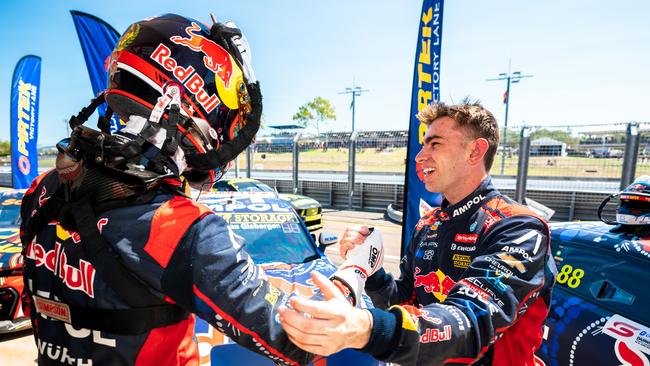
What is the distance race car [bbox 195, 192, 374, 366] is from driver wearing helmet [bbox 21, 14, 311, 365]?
108 centimetres

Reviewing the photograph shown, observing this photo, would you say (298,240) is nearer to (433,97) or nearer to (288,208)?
(288,208)

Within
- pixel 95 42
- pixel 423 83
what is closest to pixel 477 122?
pixel 423 83

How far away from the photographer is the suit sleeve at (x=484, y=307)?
972 millimetres

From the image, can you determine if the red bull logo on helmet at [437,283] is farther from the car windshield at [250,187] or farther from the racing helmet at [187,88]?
the car windshield at [250,187]

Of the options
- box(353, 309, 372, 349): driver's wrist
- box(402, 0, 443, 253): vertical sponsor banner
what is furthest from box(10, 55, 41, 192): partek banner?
box(353, 309, 372, 349): driver's wrist

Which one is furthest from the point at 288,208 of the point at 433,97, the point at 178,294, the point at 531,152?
the point at 531,152

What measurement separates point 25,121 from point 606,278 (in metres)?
11.0

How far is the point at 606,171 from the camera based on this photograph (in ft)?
29.2

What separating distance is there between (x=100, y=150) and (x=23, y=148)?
9.94 meters

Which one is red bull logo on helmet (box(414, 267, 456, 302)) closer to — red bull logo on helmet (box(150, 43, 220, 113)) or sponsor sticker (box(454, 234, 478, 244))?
sponsor sticker (box(454, 234, 478, 244))

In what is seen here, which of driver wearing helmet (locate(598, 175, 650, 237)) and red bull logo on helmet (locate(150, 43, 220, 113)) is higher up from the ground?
red bull logo on helmet (locate(150, 43, 220, 113))

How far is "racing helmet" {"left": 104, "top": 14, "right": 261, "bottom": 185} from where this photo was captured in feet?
3.75

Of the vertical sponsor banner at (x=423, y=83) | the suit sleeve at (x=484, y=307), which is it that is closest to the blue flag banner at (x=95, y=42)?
the vertical sponsor banner at (x=423, y=83)

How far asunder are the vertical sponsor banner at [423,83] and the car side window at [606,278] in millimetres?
1873
